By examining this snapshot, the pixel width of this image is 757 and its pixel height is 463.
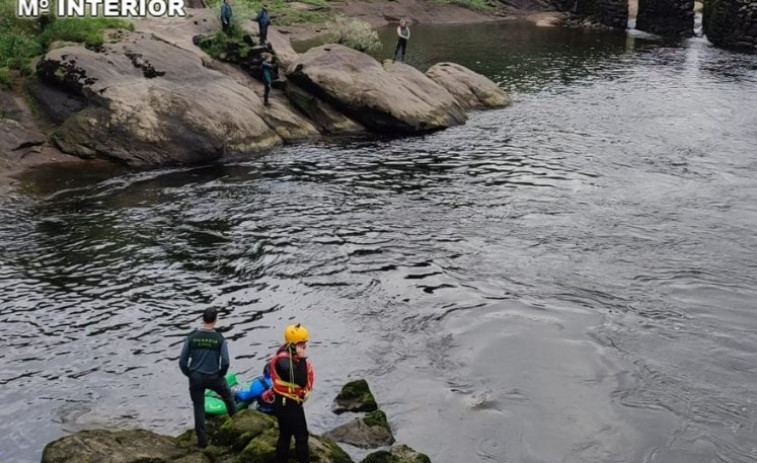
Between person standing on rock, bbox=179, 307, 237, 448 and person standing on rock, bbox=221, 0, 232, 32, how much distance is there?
2919 cm

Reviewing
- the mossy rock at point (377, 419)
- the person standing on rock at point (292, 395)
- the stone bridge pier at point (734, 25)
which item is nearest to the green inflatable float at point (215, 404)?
the mossy rock at point (377, 419)

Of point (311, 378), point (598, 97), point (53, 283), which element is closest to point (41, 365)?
point (53, 283)

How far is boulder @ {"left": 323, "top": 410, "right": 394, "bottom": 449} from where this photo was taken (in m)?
14.2

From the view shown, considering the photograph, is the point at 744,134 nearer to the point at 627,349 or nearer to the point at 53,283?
the point at 627,349

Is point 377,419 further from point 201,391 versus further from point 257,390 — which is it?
point 201,391

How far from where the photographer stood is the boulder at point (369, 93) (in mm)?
36531

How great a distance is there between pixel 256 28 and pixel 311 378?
116 ft

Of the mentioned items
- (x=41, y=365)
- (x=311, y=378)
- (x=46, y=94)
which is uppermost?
(x=46, y=94)

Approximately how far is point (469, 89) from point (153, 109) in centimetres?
2025

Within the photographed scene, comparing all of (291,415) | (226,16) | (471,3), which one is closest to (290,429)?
(291,415)

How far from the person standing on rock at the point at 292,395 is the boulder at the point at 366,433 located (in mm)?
2075

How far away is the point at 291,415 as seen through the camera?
1200cm

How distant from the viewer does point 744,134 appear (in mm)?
36688

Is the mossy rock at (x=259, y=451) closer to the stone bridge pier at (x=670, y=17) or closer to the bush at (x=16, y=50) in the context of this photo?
the bush at (x=16, y=50)
